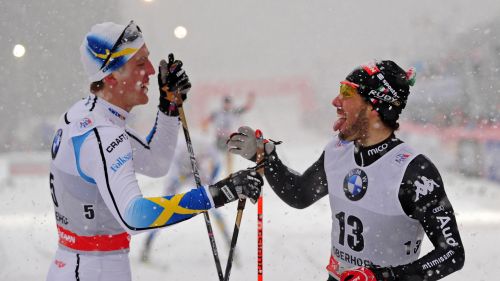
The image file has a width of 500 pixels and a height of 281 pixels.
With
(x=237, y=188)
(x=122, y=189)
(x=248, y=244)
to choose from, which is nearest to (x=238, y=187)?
(x=237, y=188)

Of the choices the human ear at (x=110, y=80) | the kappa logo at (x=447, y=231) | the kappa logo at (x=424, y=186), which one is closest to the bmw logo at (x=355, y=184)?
the kappa logo at (x=424, y=186)

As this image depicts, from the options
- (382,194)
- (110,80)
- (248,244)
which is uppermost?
(110,80)

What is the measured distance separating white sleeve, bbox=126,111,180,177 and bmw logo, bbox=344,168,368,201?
1.07 metres

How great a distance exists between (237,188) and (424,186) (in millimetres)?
826

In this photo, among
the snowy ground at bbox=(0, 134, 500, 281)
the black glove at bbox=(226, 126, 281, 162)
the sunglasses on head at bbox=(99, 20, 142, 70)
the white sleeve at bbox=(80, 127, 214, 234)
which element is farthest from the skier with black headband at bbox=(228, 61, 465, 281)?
the snowy ground at bbox=(0, 134, 500, 281)

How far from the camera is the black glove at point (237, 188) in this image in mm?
2551

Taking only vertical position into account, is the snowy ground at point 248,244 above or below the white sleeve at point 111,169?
below

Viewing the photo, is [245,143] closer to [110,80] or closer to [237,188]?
[237,188]

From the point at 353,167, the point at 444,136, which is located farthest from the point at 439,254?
the point at 444,136

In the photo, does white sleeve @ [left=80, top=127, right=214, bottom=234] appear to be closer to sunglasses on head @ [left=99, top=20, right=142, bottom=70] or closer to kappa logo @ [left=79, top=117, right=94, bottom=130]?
kappa logo @ [left=79, top=117, right=94, bottom=130]

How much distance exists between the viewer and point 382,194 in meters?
2.72

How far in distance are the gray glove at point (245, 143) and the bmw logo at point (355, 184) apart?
0.57 m

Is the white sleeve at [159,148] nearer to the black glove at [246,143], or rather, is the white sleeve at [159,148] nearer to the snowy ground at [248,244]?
the black glove at [246,143]

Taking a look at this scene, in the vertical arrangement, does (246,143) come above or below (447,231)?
above
